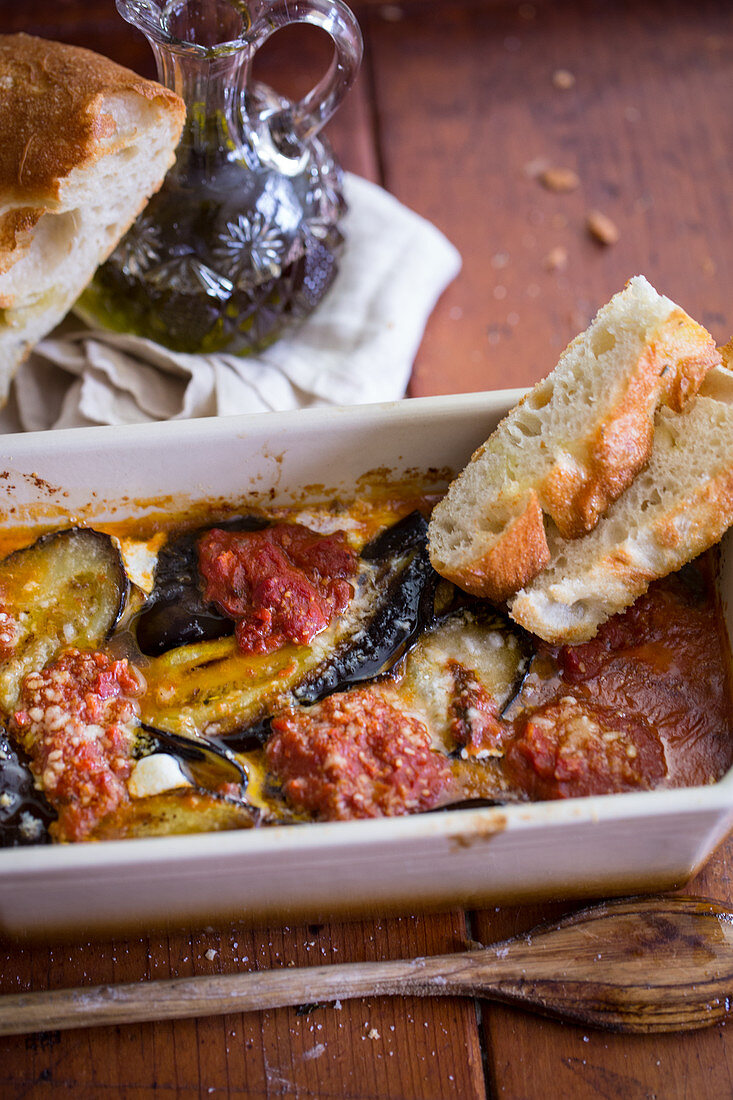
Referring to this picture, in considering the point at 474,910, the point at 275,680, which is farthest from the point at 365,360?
the point at 474,910

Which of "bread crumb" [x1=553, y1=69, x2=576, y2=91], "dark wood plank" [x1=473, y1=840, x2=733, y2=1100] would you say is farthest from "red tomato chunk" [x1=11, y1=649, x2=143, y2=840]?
"bread crumb" [x1=553, y1=69, x2=576, y2=91]

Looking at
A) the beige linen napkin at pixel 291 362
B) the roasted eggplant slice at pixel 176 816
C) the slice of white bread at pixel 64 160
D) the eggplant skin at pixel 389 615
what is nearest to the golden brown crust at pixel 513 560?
the eggplant skin at pixel 389 615

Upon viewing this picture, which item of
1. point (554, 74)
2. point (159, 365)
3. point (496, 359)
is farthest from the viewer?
point (554, 74)

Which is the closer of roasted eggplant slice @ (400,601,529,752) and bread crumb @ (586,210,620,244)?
roasted eggplant slice @ (400,601,529,752)

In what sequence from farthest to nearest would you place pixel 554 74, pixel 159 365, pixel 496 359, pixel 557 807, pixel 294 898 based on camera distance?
pixel 554 74
pixel 496 359
pixel 159 365
pixel 294 898
pixel 557 807

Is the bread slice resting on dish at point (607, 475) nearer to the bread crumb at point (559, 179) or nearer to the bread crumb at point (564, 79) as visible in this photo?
the bread crumb at point (559, 179)

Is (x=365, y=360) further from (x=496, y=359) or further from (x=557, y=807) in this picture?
(x=557, y=807)

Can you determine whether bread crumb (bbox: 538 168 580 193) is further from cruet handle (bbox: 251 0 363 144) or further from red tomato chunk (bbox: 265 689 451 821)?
red tomato chunk (bbox: 265 689 451 821)
